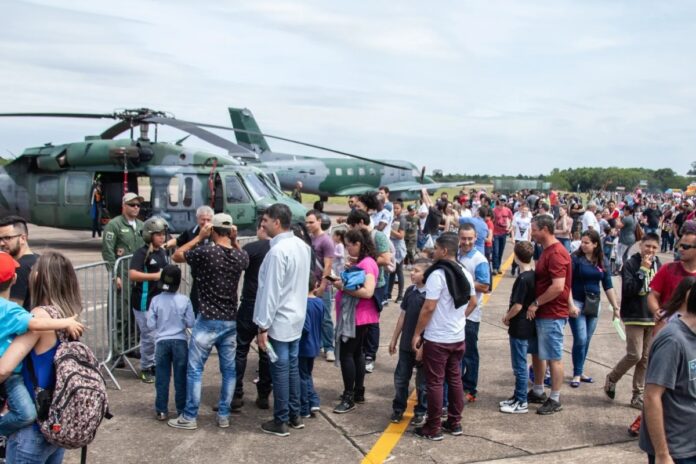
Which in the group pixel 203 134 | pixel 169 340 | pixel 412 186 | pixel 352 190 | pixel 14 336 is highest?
pixel 203 134

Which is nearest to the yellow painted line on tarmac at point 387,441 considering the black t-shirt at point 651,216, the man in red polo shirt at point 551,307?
the man in red polo shirt at point 551,307

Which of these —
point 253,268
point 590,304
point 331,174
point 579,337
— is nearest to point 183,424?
point 253,268

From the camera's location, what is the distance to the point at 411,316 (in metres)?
5.73

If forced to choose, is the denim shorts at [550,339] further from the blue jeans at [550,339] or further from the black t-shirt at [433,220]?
the black t-shirt at [433,220]

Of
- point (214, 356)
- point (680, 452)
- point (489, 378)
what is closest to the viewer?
point (680, 452)

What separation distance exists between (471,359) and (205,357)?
8.68ft

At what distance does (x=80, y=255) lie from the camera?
642 inches

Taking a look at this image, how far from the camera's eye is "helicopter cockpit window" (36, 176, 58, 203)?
16016mm

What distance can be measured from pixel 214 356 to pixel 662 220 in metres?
20.5

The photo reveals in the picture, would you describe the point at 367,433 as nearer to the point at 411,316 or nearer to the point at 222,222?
the point at 411,316

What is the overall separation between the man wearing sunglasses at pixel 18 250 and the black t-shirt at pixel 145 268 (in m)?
1.32

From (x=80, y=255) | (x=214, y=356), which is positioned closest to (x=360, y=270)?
(x=214, y=356)

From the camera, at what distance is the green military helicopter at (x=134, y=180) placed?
48.6 ft

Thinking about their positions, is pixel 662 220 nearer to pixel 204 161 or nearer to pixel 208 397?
pixel 204 161
